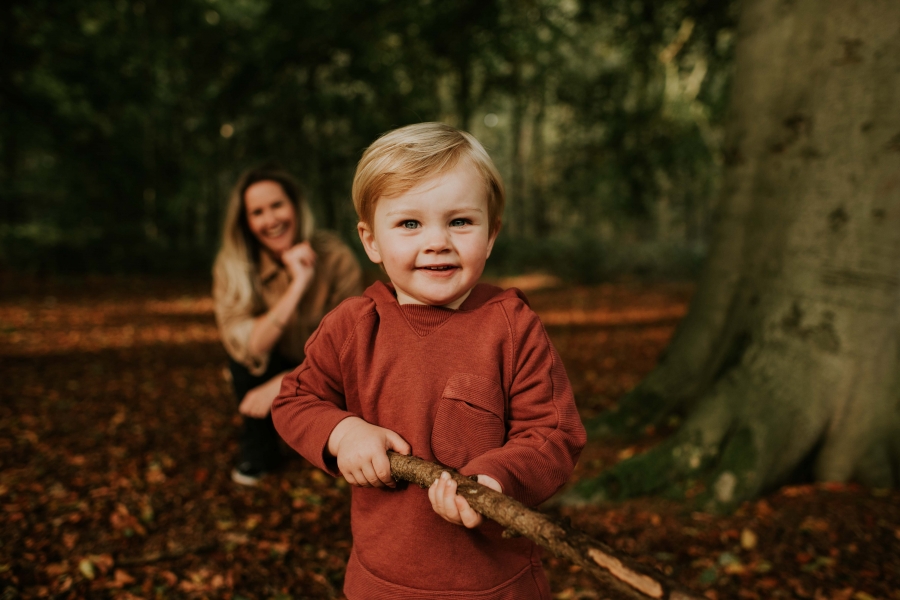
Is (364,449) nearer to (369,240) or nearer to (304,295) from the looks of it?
(369,240)

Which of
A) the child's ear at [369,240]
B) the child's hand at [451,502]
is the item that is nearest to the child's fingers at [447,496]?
the child's hand at [451,502]

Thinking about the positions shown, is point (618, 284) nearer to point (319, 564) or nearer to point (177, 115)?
point (177, 115)

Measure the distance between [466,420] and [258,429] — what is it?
10.2 ft

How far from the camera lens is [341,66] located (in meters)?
7.52

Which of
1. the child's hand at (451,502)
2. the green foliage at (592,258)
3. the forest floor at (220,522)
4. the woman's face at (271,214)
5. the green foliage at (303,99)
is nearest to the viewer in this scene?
the child's hand at (451,502)

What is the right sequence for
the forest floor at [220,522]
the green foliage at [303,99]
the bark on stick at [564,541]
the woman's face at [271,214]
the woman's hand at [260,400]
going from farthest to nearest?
the green foliage at [303,99] → the woman's face at [271,214] → the woman's hand at [260,400] → the forest floor at [220,522] → the bark on stick at [564,541]

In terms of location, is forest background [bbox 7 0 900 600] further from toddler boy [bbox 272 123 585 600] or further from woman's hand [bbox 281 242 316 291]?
woman's hand [bbox 281 242 316 291]

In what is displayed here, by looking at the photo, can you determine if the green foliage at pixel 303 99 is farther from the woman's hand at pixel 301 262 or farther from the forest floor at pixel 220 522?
the forest floor at pixel 220 522

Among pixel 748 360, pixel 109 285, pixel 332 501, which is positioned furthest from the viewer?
pixel 109 285

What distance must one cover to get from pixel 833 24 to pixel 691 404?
8.50 ft

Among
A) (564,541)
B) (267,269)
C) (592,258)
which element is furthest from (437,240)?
(592,258)

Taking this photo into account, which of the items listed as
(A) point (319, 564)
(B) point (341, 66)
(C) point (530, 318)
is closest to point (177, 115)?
(B) point (341, 66)

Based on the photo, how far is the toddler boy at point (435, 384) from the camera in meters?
1.45

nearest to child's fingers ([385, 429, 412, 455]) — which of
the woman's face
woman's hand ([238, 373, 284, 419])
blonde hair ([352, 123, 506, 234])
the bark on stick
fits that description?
the bark on stick
